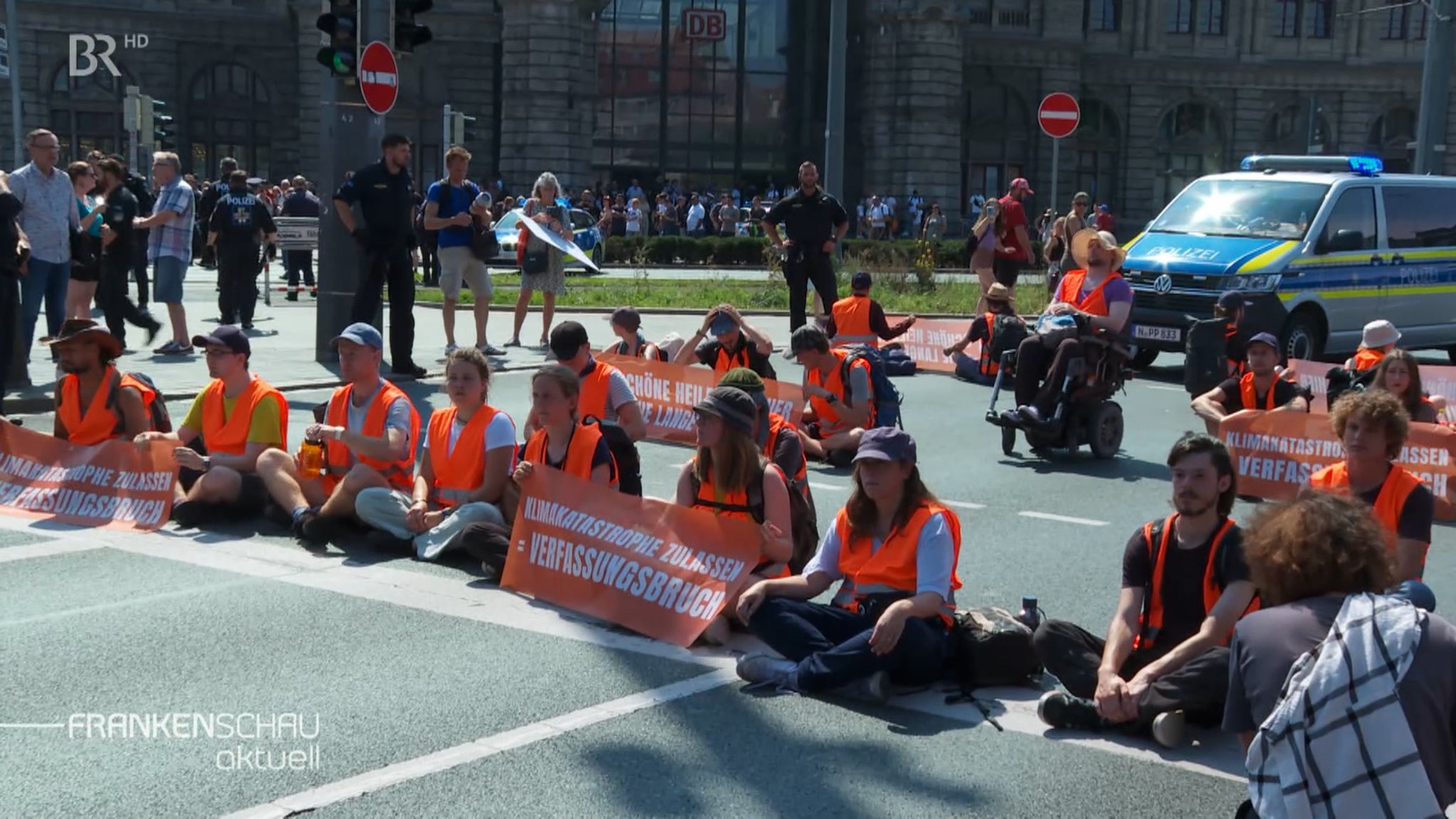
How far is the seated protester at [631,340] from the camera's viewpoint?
13156mm

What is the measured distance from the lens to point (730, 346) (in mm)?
12320

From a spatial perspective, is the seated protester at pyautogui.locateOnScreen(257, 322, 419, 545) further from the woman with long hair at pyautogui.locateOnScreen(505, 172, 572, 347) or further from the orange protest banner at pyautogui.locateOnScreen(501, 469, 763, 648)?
the woman with long hair at pyautogui.locateOnScreen(505, 172, 572, 347)

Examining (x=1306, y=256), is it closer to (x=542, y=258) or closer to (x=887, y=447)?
(x=542, y=258)

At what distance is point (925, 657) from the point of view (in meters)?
6.36

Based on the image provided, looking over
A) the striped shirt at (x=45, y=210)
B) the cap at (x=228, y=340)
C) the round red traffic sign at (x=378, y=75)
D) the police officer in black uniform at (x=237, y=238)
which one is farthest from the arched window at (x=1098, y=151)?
the cap at (x=228, y=340)

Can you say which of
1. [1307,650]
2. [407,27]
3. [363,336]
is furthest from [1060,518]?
[407,27]

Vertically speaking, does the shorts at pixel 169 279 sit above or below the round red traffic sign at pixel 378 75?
below

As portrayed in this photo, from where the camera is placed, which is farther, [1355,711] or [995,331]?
[995,331]

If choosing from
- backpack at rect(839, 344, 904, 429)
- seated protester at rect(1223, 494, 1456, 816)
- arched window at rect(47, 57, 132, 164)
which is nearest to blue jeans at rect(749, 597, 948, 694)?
seated protester at rect(1223, 494, 1456, 816)

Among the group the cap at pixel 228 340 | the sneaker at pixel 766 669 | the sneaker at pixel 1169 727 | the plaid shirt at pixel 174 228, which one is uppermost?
the plaid shirt at pixel 174 228

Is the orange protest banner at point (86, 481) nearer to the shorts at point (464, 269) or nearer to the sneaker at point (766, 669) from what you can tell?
the sneaker at point (766, 669)

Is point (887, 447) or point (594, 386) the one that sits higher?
point (887, 447)

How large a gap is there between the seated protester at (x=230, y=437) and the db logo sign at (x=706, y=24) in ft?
157

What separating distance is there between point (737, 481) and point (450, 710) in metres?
1.75
